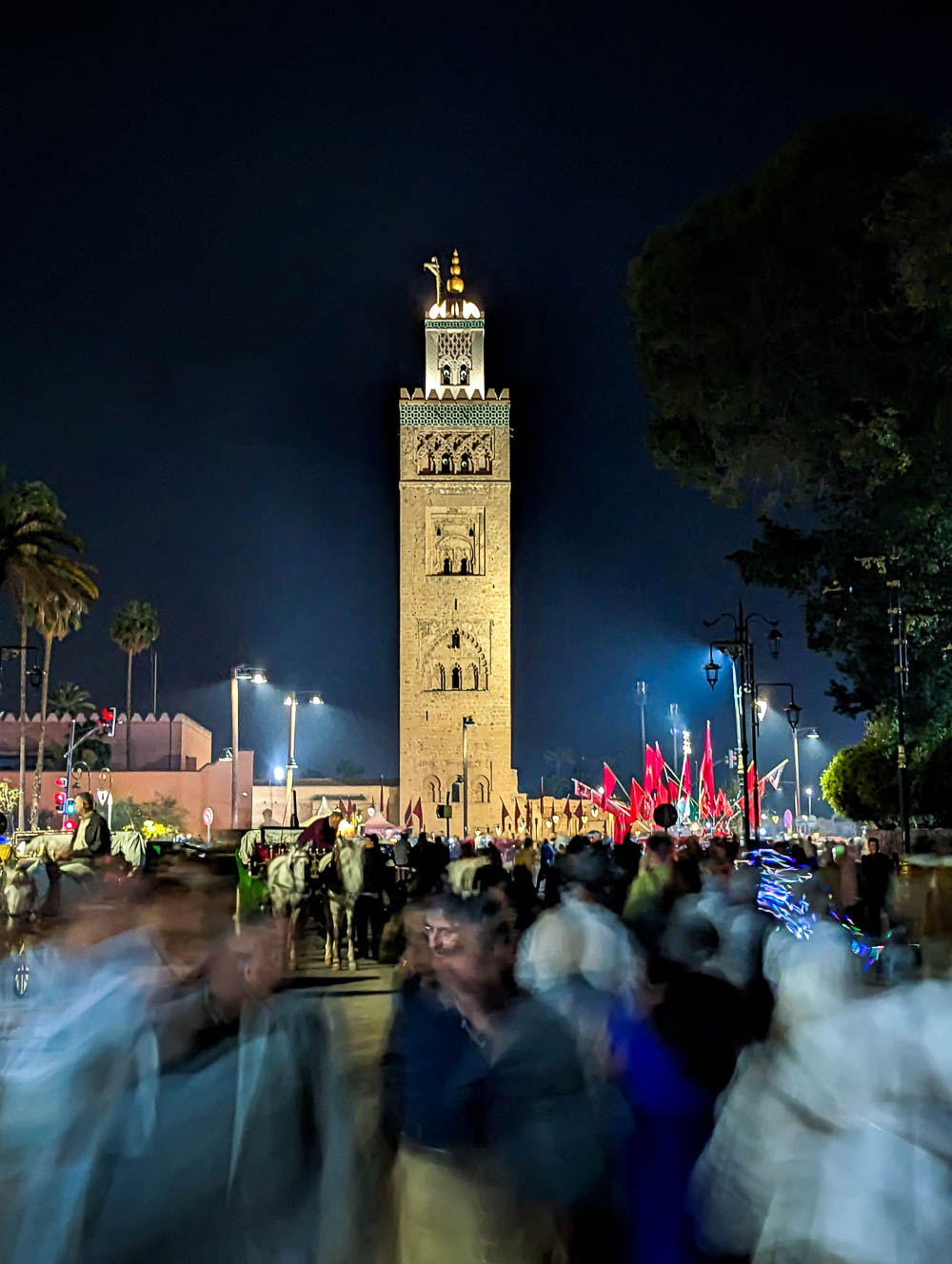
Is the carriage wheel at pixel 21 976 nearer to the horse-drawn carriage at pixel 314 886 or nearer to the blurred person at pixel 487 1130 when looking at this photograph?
the horse-drawn carriage at pixel 314 886

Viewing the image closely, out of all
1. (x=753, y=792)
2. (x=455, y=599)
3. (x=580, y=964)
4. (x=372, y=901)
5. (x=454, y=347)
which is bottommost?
(x=372, y=901)

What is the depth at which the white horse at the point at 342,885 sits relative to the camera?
18078 mm

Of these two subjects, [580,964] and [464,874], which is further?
[464,874]

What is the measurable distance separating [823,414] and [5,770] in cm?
6831

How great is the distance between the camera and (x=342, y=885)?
18.5 meters

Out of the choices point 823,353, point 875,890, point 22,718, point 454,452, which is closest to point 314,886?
point 875,890

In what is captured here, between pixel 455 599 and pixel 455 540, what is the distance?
338 centimetres

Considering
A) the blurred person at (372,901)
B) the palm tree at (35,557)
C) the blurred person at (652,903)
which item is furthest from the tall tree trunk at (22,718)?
the blurred person at (652,903)

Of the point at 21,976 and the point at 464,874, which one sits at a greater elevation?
the point at 464,874

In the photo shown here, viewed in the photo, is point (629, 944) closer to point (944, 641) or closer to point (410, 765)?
point (944, 641)

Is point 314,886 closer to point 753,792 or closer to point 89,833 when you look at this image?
point 89,833

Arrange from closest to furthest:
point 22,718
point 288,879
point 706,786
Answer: point 288,879 → point 706,786 → point 22,718

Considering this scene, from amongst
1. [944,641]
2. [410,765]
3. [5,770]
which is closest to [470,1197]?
[944,641]

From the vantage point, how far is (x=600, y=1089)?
4.73 meters
